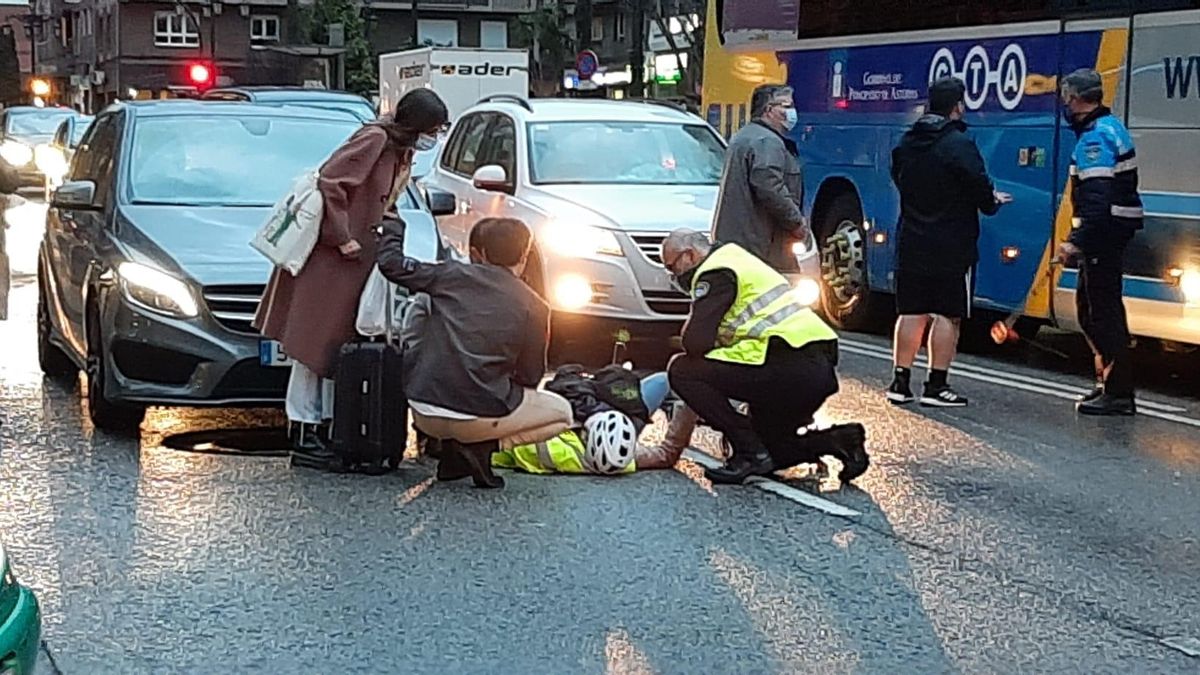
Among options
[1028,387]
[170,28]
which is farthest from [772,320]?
[170,28]

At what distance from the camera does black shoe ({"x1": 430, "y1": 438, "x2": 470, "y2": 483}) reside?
8094 millimetres

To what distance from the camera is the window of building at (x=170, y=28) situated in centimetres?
7288

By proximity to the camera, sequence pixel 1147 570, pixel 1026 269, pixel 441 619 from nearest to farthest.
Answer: pixel 441 619 → pixel 1147 570 → pixel 1026 269

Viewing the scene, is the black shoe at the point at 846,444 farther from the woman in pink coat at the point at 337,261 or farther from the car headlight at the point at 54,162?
the car headlight at the point at 54,162

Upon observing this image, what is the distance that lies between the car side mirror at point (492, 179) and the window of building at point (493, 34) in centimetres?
6612

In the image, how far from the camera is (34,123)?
3731 cm

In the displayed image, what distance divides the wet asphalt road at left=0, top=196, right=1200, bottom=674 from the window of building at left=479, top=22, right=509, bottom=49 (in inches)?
2742

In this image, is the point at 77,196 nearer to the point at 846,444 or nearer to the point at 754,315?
the point at 754,315

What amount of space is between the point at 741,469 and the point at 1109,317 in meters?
3.35

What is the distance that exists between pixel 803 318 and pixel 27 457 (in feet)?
11.9

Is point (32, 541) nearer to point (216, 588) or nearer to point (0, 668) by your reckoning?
point (216, 588)

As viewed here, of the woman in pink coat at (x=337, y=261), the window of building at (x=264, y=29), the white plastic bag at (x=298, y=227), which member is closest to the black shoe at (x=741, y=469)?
the woman in pink coat at (x=337, y=261)

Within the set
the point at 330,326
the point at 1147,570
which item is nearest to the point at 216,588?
the point at 330,326

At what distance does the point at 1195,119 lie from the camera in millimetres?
10938
